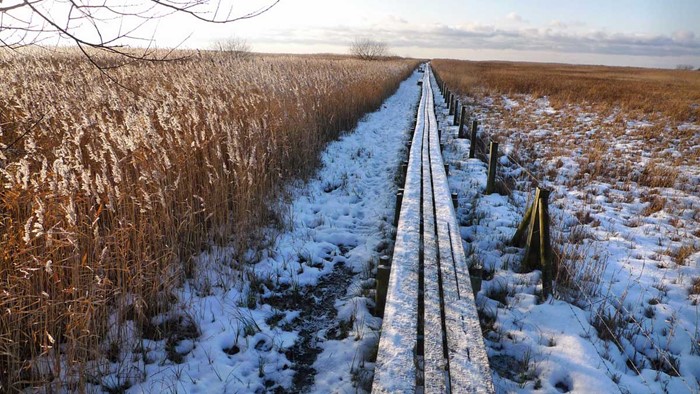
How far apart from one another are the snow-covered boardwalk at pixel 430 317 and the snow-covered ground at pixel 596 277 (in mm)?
346

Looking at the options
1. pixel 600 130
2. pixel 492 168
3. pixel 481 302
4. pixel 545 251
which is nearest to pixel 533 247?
pixel 545 251

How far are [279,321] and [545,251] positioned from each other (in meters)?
2.53

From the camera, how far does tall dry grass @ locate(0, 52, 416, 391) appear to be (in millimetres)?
2627

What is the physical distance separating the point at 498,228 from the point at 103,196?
179 inches

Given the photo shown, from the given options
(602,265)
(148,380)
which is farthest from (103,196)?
(602,265)

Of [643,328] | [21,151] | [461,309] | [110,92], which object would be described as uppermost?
[110,92]

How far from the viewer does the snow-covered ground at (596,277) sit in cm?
298

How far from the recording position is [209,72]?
1042 cm

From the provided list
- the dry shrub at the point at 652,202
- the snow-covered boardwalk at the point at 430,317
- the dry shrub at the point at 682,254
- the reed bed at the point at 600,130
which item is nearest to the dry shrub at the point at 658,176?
the reed bed at the point at 600,130

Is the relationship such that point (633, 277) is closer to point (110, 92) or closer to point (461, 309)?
point (461, 309)

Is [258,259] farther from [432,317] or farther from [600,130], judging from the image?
[600,130]

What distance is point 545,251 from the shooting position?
3891 millimetres

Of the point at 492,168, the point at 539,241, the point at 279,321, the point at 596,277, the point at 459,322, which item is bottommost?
the point at 279,321

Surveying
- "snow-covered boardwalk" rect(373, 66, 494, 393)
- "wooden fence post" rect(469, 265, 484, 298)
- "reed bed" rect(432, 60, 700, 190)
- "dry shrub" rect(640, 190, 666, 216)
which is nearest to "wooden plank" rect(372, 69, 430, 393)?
"snow-covered boardwalk" rect(373, 66, 494, 393)
